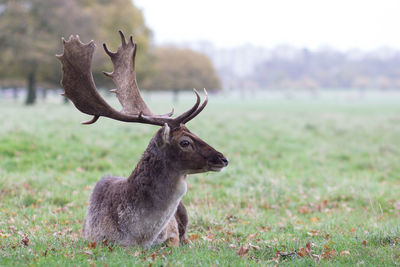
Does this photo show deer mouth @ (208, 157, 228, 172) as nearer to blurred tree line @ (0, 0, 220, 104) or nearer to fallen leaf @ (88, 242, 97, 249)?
fallen leaf @ (88, 242, 97, 249)

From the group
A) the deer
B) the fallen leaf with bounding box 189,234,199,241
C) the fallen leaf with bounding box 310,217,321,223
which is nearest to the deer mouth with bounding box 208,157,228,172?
the deer

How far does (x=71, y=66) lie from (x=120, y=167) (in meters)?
6.38

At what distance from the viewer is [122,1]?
43.1 m

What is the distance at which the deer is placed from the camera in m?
5.43

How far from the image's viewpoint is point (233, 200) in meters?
9.38

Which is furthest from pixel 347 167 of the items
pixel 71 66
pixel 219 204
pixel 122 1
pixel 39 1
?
pixel 122 1

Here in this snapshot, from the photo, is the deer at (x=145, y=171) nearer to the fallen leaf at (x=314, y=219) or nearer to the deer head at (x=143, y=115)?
the deer head at (x=143, y=115)

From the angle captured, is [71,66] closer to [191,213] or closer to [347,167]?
[191,213]

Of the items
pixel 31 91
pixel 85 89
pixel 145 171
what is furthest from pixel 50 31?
pixel 145 171

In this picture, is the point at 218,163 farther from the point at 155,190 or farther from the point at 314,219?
the point at 314,219

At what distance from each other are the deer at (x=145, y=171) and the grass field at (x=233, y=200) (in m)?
0.27

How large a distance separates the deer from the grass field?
0.27 metres

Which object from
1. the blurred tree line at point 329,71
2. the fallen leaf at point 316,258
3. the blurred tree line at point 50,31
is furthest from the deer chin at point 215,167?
the blurred tree line at point 329,71

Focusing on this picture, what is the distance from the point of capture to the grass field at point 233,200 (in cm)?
536
